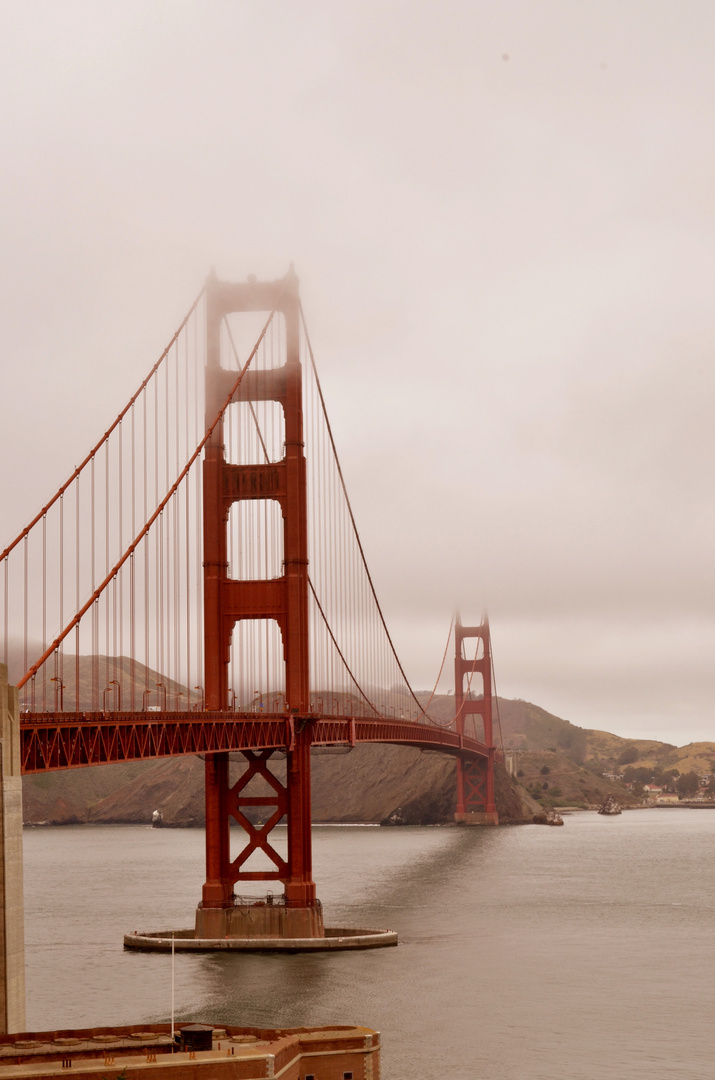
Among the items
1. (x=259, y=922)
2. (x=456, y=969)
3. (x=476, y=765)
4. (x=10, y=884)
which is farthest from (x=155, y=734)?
(x=476, y=765)

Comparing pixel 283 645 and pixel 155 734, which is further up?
pixel 283 645

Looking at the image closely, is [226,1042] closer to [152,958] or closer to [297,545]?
[152,958]

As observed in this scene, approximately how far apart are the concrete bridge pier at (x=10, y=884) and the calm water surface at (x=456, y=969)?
9000 mm

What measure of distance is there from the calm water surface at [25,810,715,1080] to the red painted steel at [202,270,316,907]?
383 centimetres

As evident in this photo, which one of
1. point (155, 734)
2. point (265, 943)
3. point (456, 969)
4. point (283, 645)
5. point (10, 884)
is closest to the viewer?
point (10, 884)

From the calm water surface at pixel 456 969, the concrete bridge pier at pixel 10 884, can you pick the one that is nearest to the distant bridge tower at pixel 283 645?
the calm water surface at pixel 456 969

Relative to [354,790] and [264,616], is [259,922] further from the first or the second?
[354,790]

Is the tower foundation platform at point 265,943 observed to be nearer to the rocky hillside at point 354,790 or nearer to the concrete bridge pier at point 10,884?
→ the concrete bridge pier at point 10,884

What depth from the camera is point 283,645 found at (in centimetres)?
4762

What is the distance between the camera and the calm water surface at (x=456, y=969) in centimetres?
3194

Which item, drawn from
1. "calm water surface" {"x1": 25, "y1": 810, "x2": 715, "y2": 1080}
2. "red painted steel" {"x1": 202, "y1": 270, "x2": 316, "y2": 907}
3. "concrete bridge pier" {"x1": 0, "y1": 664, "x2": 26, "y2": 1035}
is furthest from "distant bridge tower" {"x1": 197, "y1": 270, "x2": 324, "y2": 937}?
"concrete bridge pier" {"x1": 0, "y1": 664, "x2": 26, "y2": 1035}

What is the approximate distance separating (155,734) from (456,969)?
40.9 ft

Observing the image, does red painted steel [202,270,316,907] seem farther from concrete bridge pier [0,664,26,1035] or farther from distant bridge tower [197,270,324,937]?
concrete bridge pier [0,664,26,1035]

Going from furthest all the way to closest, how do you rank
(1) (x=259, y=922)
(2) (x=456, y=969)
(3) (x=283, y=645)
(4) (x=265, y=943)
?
1. (3) (x=283, y=645)
2. (1) (x=259, y=922)
3. (4) (x=265, y=943)
4. (2) (x=456, y=969)
